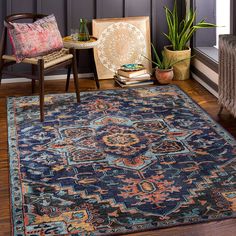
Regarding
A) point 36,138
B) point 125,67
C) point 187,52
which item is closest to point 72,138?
point 36,138

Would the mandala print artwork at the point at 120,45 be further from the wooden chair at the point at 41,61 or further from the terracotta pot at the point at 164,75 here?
the wooden chair at the point at 41,61

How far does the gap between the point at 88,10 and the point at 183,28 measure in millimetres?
980

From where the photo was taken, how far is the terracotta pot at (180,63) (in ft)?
19.6

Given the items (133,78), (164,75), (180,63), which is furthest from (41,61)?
(180,63)

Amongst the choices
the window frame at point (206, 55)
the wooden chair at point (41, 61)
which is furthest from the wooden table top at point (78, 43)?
the window frame at point (206, 55)

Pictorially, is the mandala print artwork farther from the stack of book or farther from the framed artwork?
the stack of book

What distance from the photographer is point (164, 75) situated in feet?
19.2

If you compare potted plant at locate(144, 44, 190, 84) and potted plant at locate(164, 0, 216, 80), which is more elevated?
potted plant at locate(164, 0, 216, 80)

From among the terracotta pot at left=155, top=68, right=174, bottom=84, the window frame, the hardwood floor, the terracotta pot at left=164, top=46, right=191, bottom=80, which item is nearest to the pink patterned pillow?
the hardwood floor

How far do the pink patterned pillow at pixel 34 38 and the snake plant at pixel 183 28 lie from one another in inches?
53.0

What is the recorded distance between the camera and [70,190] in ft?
11.9

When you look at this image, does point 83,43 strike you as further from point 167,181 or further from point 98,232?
point 98,232

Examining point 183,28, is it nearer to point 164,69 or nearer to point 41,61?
point 164,69

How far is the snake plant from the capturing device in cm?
591
